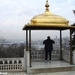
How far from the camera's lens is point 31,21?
10.1 meters

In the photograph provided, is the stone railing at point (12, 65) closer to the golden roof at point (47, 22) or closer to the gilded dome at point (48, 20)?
the golden roof at point (47, 22)

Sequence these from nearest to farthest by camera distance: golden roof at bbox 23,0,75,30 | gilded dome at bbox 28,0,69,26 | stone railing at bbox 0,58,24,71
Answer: stone railing at bbox 0,58,24,71 < golden roof at bbox 23,0,75,30 < gilded dome at bbox 28,0,69,26

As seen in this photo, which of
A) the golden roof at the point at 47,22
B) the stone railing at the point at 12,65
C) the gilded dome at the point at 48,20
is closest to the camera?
the stone railing at the point at 12,65

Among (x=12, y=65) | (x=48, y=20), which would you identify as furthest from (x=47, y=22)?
(x=12, y=65)

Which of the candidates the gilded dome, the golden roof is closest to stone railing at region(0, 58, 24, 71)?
the golden roof

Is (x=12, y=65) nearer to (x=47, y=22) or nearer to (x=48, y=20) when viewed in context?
(x=47, y=22)

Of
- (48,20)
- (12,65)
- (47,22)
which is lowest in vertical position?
(12,65)

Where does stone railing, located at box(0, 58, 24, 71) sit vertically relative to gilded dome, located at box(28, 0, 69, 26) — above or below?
below

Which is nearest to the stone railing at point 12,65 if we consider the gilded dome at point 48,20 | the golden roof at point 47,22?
the golden roof at point 47,22

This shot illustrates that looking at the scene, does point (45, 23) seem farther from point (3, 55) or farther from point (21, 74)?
point (3, 55)

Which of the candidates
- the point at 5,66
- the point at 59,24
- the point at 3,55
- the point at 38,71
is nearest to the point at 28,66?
the point at 38,71

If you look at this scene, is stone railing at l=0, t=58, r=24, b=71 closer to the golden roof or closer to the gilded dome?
Result: the golden roof

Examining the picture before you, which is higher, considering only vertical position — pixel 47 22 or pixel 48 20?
pixel 48 20

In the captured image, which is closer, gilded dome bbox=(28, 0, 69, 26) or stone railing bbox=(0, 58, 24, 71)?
stone railing bbox=(0, 58, 24, 71)
